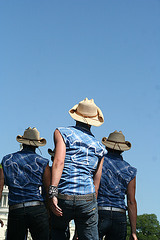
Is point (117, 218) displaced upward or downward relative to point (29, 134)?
Result: downward

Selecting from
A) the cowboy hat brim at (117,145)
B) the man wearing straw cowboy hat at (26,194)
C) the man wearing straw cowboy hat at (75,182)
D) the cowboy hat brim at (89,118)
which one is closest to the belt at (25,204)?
the man wearing straw cowboy hat at (26,194)

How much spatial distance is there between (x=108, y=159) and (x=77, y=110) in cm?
212

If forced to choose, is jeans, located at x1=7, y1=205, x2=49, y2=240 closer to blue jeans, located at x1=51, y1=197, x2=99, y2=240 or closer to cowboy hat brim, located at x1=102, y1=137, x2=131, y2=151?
blue jeans, located at x1=51, y1=197, x2=99, y2=240

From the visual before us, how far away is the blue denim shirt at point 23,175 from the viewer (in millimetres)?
7672

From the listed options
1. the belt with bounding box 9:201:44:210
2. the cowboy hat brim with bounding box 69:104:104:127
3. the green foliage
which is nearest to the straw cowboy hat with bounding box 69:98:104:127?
the cowboy hat brim with bounding box 69:104:104:127

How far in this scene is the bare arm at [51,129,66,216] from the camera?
5895 mm

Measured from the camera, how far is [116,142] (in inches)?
362

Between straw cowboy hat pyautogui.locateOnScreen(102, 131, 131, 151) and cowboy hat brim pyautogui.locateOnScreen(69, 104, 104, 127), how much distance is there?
2032 mm

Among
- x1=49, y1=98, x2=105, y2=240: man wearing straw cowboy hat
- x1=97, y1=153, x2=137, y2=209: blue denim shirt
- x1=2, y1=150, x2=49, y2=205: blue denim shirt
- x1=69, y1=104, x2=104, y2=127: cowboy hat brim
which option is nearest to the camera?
x1=49, y1=98, x2=105, y2=240: man wearing straw cowboy hat

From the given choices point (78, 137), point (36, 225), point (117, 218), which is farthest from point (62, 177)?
point (117, 218)

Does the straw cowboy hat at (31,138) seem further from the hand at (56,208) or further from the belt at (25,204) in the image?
the hand at (56,208)

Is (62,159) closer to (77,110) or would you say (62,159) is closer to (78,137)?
(78,137)

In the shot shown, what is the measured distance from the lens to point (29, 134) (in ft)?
28.9

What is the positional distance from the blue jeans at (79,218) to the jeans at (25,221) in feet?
4.55
